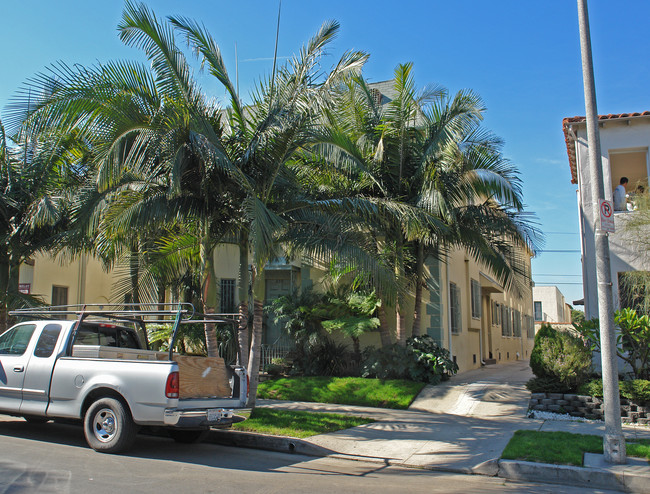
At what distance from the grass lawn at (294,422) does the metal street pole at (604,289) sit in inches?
168

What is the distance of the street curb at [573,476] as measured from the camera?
6797 millimetres

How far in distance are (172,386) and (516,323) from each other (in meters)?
28.0

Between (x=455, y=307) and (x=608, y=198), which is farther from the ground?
(x=608, y=198)

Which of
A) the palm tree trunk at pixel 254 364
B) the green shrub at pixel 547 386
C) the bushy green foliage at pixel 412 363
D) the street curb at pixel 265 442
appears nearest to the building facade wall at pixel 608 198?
the green shrub at pixel 547 386

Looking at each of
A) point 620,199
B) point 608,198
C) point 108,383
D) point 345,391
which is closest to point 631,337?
point 608,198

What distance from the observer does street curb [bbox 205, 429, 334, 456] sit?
8508mm

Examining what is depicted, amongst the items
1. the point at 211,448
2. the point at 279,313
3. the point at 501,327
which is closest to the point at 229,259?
the point at 279,313

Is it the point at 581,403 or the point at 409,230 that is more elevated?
the point at 409,230

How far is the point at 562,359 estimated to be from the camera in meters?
11.6

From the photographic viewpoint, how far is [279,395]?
13641 millimetres

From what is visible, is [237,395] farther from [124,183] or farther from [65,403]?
[124,183]

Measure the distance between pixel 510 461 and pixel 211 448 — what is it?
4307 millimetres

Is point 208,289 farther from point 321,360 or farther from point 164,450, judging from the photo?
point 321,360

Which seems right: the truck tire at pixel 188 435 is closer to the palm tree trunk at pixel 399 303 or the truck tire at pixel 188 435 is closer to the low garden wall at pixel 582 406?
the palm tree trunk at pixel 399 303
